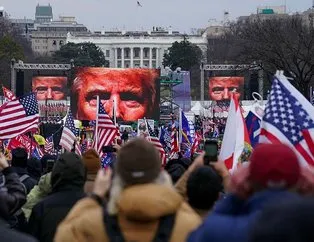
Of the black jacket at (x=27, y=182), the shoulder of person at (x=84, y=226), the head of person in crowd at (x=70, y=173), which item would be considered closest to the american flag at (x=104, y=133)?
the black jacket at (x=27, y=182)

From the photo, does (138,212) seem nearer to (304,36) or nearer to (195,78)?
(304,36)

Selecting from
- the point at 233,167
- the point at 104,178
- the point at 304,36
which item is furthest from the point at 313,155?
the point at 304,36

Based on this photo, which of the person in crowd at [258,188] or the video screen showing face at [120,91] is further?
the video screen showing face at [120,91]

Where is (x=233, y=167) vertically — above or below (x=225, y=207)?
below

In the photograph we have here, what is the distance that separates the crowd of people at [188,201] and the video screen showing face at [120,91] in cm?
4986

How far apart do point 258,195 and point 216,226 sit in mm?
168

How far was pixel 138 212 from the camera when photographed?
12.0ft

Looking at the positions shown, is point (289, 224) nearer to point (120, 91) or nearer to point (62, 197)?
point (62, 197)

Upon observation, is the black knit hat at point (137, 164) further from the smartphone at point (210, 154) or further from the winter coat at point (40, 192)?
the winter coat at point (40, 192)

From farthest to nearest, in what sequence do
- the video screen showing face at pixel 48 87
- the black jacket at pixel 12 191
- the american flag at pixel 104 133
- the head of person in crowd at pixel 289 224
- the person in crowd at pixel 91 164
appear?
the video screen showing face at pixel 48 87
the american flag at pixel 104 133
the person in crowd at pixel 91 164
the black jacket at pixel 12 191
the head of person in crowd at pixel 289 224

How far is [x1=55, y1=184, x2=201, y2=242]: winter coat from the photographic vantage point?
145 inches

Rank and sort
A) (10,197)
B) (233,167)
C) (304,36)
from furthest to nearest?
(304,36) < (233,167) < (10,197)

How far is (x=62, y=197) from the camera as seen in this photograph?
5.45 meters

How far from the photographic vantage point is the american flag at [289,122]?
6926mm
